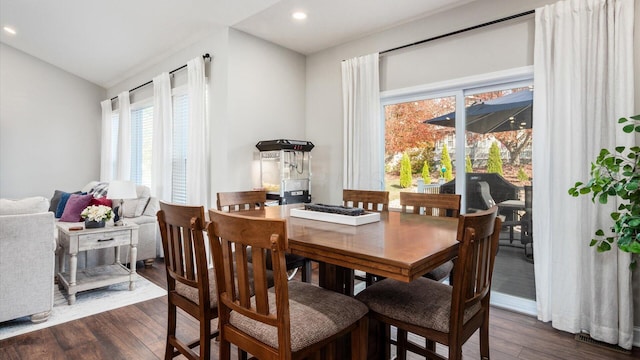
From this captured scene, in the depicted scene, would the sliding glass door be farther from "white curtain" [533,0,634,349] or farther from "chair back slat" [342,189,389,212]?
"chair back slat" [342,189,389,212]

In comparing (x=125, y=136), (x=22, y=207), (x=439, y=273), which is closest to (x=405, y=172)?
(x=439, y=273)

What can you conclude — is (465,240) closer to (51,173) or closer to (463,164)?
(463,164)

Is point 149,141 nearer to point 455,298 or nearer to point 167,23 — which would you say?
point 167,23

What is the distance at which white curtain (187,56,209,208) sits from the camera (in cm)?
393

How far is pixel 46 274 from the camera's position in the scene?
2.57 m

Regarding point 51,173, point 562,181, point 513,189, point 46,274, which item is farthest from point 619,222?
point 51,173

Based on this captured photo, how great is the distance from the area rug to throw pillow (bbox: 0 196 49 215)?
83 centimetres

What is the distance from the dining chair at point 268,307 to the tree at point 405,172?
2.21 meters

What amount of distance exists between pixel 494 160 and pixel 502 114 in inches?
15.7

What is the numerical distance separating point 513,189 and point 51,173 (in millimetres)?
7087

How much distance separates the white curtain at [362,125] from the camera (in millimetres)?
3590

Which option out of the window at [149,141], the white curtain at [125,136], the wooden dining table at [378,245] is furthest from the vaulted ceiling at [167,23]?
the wooden dining table at [378,245]

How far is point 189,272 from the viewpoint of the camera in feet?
5.46

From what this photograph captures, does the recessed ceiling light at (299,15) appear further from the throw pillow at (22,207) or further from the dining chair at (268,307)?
the throw pillow at (22,207)
